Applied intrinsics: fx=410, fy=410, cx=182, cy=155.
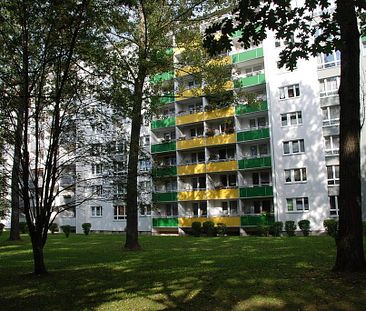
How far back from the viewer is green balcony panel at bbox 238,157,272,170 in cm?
3628

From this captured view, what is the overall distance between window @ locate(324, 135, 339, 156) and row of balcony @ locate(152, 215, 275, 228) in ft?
24.0

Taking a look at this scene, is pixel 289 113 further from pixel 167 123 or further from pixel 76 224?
pixel 76 224

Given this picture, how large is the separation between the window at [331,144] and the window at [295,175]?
8.37 ft

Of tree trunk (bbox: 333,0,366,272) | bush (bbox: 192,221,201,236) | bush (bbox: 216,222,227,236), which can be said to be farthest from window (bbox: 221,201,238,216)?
tree trunk (bbox: 333,0,366,272)

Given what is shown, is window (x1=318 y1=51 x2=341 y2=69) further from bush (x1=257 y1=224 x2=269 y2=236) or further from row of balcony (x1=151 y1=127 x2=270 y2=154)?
bush (x1=257 y1=224 x2=269 y2=236)

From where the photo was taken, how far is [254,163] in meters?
36.7

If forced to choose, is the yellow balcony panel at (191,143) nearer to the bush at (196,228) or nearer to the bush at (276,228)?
the bush at (196,228)

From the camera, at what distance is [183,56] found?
840 inches

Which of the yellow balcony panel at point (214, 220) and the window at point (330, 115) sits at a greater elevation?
the window at point (330, 115)

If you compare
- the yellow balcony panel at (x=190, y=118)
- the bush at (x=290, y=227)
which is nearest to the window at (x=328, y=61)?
the yellow balcony panel at (x=190, y=118)

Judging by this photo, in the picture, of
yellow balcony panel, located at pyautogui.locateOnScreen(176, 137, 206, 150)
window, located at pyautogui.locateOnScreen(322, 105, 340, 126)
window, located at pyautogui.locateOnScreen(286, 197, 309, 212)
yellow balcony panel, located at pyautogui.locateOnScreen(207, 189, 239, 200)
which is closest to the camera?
window, located at pyautogui.locateOnScreen(322, 105, 340, 126)

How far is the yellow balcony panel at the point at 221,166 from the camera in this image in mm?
37750

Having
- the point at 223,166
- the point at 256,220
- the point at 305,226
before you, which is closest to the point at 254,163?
the point at 223,166

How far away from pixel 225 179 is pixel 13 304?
3242 cm
